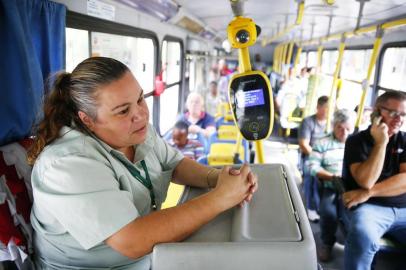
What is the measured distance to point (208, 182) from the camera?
1.46 metres

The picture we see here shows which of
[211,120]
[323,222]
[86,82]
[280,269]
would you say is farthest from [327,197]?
[86,82]

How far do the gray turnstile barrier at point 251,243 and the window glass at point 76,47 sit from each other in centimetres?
186

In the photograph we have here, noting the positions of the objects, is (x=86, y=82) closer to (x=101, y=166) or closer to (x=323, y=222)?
(x=101, y=166)

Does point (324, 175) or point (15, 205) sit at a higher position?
point (15, 205)

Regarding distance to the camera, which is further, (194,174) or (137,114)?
(194,174)

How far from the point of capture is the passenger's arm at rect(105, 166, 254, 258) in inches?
39.4

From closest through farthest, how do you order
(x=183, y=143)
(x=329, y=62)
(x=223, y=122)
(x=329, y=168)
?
(x=329, y=168), (x=183, y=143), (x=223, y=122), (x=329, y=62)

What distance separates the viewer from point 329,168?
3.76 m

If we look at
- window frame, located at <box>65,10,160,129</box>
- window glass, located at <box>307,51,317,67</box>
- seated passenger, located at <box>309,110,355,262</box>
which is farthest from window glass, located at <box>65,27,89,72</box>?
window glass, located at <box>307,51,317,67</box>

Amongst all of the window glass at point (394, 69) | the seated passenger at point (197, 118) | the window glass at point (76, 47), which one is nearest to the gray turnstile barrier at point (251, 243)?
the window glass at point (76, 47)

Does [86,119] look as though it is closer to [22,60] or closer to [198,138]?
[22,60]

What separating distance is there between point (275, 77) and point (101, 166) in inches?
378

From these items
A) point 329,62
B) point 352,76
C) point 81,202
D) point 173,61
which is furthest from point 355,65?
point 81,202

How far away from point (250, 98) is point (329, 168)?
2.33 metres
